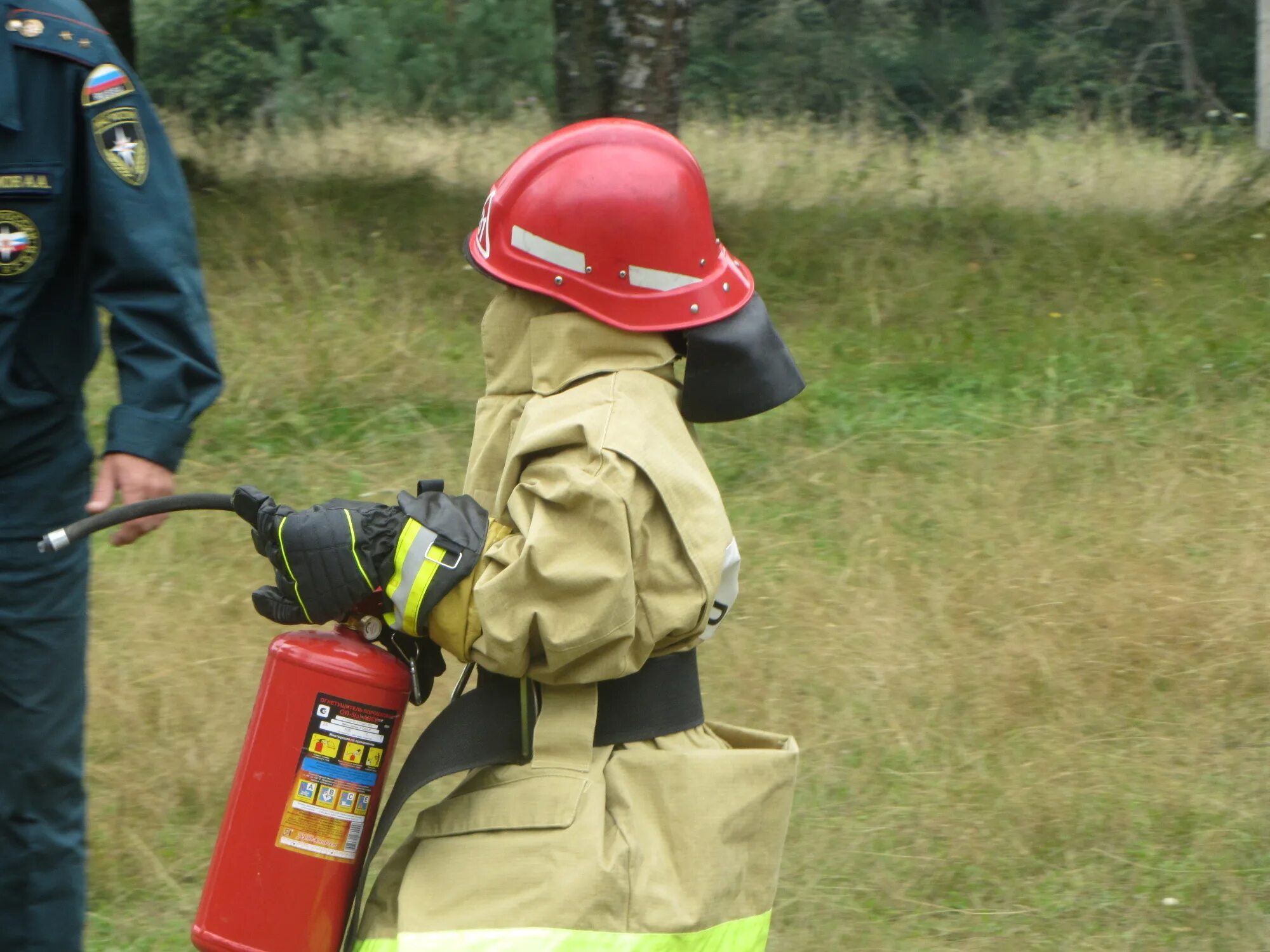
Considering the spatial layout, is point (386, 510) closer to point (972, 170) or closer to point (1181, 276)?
point (1181, 276)

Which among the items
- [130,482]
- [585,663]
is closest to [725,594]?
[585,663]

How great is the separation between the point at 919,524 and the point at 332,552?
11.6 feet

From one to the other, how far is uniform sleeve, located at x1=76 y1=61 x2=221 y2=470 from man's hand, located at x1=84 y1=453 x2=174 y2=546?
0.05 ft

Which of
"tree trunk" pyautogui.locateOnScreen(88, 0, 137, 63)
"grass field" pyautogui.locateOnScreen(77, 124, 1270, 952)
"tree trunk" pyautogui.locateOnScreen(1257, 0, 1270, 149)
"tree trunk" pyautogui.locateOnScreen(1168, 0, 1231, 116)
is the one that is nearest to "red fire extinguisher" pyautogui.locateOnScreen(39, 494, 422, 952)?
"grass field" pyautogui.locateOnScreen(77, 124, 1270, 952)

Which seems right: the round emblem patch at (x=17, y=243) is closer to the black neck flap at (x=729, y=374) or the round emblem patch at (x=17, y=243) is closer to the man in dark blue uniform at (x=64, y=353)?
the man in dark blue uniform at (x=64, y=353)

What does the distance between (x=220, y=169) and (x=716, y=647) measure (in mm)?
5920

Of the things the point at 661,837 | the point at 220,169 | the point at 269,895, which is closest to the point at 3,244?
the point at 269,895

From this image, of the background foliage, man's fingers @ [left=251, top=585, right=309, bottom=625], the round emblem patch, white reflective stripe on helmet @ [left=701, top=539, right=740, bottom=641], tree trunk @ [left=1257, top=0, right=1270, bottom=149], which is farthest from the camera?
the background foliage

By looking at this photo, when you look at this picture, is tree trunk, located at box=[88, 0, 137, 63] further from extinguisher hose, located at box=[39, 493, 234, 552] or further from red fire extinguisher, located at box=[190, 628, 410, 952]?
red fire extinguisher, located at box=[190, 628, 410, 952]

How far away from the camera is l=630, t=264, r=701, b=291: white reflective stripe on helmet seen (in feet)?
7.06

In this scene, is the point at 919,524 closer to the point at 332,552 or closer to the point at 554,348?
the point at 554,348

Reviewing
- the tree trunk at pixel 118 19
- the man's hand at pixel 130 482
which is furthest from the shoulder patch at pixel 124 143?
the tree trunk at pixel 118 19

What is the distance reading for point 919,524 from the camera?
524 centimetres

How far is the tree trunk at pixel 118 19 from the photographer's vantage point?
27.9 ft
